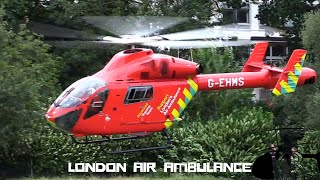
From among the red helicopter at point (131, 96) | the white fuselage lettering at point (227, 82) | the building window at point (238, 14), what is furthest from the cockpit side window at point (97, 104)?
the building window at point (238, 14)

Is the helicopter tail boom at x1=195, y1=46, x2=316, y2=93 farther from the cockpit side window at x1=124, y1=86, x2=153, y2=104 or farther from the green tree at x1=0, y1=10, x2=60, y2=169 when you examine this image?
the green tree at x1=0, y1=10, x2=60, y2=169

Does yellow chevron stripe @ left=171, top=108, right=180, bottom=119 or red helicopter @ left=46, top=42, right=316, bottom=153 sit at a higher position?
red helicopter @ left=46, top=42, right=316, bottom=153

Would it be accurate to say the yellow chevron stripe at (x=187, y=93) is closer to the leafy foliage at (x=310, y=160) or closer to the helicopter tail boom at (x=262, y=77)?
the helicopter tail boom at (x=262, y=77)

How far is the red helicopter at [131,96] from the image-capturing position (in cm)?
1625

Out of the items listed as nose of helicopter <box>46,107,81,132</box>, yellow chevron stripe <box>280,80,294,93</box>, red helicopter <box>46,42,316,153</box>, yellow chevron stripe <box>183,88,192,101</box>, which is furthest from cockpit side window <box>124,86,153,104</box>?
yellow chevron stripe <box>280,80,294,93</box>

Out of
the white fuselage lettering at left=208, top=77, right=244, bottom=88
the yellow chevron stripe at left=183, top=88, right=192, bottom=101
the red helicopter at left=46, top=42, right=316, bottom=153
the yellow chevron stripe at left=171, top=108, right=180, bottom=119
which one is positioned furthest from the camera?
the white fuselage lettering at left=208, top=77, right=244, bottom=88

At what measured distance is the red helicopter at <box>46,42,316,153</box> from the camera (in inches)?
640

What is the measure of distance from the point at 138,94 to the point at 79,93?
4.26 ft

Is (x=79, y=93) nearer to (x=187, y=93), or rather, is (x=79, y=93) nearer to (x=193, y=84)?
(x=187, y=93)

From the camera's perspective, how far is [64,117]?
16109 mm

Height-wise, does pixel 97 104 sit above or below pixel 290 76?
below

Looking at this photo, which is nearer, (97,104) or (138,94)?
(97,104)

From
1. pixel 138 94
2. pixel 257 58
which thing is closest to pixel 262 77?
pixel 257 58

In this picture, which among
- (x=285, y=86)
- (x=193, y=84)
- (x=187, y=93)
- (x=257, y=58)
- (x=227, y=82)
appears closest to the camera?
(x=187, y=93)
